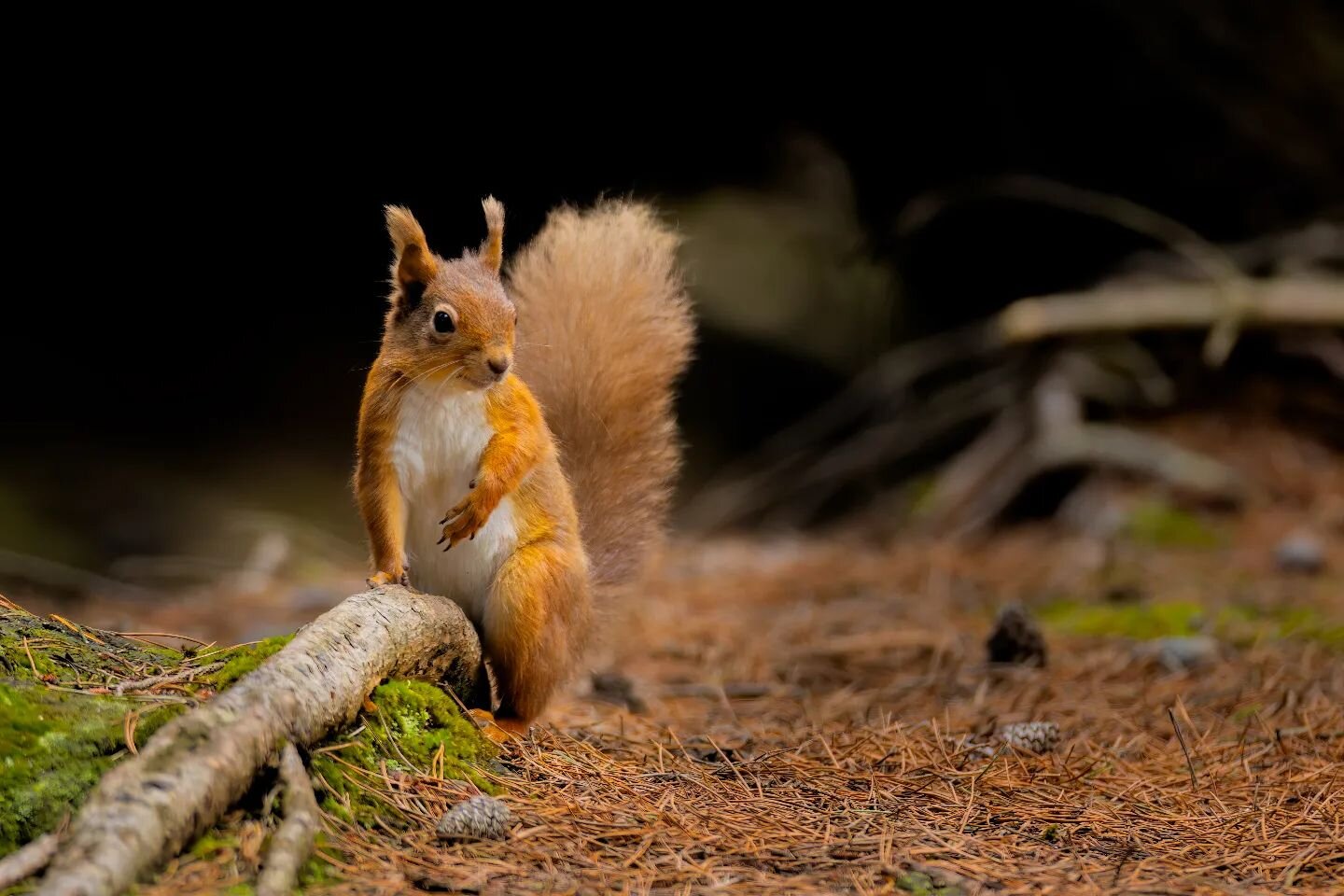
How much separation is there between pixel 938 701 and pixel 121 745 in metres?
1.66

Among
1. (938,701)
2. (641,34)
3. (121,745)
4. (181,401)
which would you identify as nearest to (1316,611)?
(938,701)

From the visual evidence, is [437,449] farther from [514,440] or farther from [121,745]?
[121,745]

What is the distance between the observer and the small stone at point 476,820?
1295mm

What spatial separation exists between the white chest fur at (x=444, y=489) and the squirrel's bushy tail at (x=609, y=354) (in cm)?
35

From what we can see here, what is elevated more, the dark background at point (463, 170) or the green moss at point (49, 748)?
the dark background at point (463, 170)

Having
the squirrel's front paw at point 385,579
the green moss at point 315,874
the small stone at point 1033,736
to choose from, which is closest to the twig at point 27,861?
the green moss at point 315,874

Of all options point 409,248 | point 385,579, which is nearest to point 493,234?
point 409,248

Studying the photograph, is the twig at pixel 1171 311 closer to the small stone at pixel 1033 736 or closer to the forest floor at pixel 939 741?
the forest floor at pixel 939 741

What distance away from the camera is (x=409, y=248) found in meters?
1.63

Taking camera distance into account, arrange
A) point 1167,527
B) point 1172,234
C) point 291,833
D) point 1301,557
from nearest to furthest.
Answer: point 291,833, point 1301,557, point 1167,527, point 1172,234

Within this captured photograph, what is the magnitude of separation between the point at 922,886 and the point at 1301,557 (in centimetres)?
272

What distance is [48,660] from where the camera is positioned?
1.37 metres

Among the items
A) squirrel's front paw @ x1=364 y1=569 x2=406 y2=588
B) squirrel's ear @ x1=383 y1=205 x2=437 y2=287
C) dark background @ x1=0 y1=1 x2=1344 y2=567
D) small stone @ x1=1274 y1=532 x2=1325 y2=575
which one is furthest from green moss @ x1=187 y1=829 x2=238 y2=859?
small stone @ x1=1274 y1=532 x2=1325 y2=575

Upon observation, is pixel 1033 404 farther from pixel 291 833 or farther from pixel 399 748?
pixel 291 833
